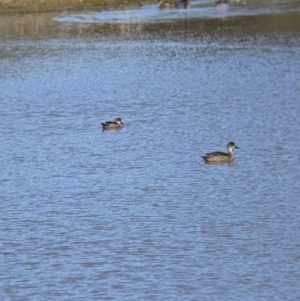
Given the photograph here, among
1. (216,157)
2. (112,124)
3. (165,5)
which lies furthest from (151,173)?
(165,5)

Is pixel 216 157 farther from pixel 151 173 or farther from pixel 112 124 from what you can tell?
pixel 112 124

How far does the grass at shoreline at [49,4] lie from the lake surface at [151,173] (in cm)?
1778

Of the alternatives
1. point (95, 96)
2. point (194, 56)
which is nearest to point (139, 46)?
point (194, 56)

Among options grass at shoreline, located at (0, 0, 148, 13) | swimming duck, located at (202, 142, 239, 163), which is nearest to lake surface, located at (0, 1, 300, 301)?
swimming duck, located at (202, 142, 239, 163)

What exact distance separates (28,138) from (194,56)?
55.0ft

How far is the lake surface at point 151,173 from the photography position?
56.5ft

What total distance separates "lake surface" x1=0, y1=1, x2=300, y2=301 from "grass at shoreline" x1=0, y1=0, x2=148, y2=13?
17779mm

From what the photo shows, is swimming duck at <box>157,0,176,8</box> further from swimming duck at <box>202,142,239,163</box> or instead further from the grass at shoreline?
swimming duck at <box>202,142,239,163</box>

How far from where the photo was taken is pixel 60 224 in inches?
799

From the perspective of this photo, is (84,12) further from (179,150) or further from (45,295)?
(45,295)

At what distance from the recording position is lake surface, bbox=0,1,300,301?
1723cm

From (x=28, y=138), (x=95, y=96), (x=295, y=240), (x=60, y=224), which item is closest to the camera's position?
(x=295, y=240)

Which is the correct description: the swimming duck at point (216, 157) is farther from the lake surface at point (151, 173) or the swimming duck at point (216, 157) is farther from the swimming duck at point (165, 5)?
the swimming duck at point (165, 5)

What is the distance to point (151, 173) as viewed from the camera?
24.5m
